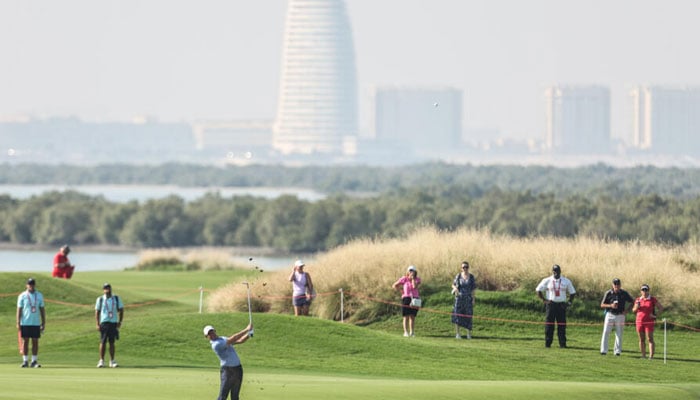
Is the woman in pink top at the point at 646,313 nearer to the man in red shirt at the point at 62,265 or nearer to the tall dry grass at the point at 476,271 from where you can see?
the tall dry grass at the point at 476,271

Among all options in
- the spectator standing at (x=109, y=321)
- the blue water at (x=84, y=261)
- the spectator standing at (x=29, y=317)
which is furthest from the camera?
the blue water at (x=84, y=261)

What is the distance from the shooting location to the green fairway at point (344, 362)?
24.8 metres

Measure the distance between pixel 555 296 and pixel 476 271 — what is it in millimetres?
7601

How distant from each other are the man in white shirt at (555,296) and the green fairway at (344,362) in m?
0.61

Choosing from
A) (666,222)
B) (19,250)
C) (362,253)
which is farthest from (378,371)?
(19,250)

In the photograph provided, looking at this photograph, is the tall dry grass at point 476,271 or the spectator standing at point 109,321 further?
the tall dry grass at point 476,271

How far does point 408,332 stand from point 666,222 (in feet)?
191

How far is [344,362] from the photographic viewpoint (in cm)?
3088

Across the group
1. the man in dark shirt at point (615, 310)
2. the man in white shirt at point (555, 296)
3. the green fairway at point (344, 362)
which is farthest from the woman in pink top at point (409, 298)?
the man in dark shirt at point (615, 310)

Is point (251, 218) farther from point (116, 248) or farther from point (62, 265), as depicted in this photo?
point (62, 265)

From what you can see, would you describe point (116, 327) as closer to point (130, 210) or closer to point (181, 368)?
point (181, 368)

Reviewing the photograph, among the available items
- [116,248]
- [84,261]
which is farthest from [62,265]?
[116,248]

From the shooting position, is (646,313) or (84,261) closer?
(646,313)

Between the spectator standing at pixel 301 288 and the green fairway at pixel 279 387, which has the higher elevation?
the spectator standing at pixel 301 288
